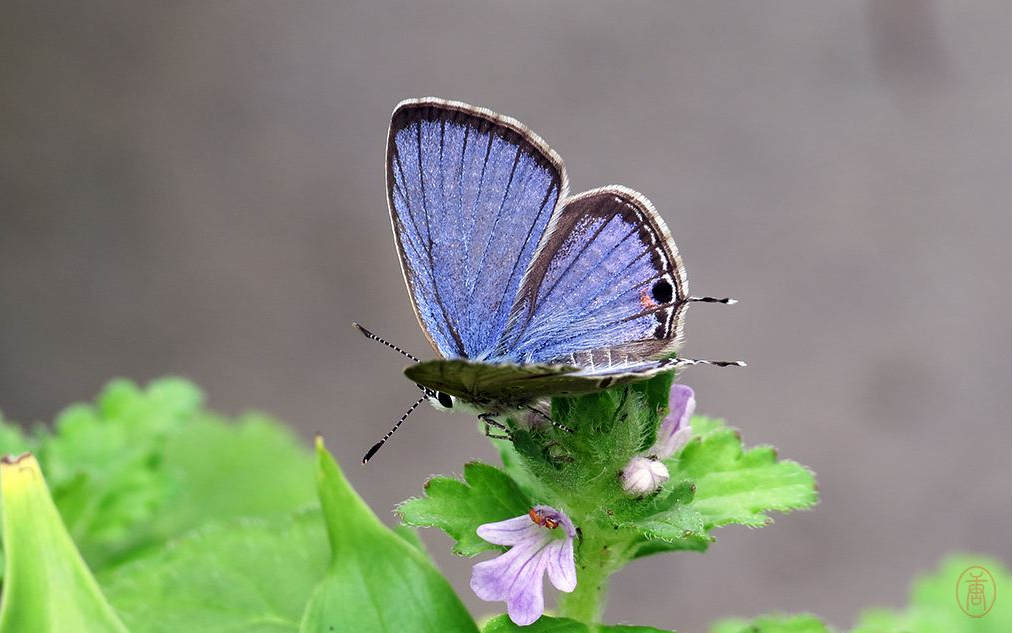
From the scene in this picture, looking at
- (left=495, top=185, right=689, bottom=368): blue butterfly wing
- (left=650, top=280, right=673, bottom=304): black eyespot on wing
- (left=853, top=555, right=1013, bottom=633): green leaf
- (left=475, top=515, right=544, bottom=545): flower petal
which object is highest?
(left=495, top=185, right=689, bottom=368): blue butterfly wing

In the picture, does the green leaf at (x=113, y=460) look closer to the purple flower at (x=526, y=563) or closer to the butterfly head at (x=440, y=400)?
the butterfly head at (x=440, y=400)

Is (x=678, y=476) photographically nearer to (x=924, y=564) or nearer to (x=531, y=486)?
(x=531, y=486)

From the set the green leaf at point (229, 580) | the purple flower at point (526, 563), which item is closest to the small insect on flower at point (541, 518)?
the purple flower at point (526, 563)

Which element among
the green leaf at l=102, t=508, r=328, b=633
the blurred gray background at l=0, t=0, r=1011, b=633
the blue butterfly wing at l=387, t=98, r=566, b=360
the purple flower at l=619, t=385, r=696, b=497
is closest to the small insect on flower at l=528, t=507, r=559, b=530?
the purple flower at l=619, t=385, r=696, b=497

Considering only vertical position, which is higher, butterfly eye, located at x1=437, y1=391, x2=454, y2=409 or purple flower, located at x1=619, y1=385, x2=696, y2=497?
butterfly eye, located at x1=437, y1=391, x2=454, y2=409

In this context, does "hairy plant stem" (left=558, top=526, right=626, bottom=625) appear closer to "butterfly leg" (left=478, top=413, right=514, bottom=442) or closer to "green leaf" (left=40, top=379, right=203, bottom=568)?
"butterfly leg" (left=478, top=413, right=514, bottom=442)

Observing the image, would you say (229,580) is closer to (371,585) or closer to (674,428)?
(371,585)
